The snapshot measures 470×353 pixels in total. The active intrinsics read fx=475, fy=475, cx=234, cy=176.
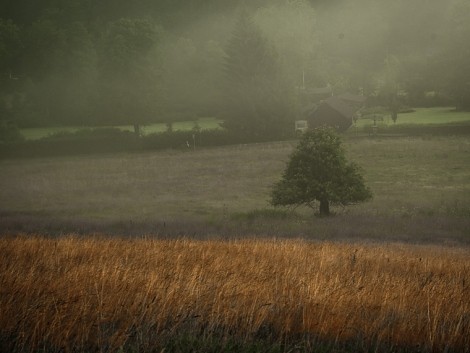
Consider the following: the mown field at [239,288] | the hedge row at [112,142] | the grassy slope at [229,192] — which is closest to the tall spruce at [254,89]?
the hedge row at [112,142]

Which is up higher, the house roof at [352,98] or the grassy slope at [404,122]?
the house roof at [352,98]

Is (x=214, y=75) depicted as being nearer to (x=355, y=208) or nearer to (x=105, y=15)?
(x=355, y=208)

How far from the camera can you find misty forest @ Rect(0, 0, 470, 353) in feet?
16.9

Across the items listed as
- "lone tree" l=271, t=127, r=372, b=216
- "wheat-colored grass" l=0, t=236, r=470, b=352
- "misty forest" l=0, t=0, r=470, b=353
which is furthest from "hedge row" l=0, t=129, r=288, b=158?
"wheat-colored grass" l=0, t=236, r=470, b=352

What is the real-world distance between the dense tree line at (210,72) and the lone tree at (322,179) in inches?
1414

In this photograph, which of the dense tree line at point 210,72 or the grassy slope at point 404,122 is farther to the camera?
the dense tree line at point 210,72

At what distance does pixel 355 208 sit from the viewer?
2561cm

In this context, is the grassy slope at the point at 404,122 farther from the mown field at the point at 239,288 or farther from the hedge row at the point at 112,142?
the mown field at the point at 239,288

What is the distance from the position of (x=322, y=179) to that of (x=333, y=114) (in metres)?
40.7

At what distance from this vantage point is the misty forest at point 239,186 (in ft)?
16.9

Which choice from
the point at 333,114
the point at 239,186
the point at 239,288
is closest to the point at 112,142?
the point at 239,186

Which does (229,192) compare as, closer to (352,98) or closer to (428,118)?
(428,118)

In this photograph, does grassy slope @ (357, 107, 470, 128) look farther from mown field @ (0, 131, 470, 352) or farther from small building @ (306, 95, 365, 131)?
mown field @ (0, 131, 470, 352)

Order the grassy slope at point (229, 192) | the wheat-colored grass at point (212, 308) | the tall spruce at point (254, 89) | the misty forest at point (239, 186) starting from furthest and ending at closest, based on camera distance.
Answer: the tall spruce at point (254, 89) < the grassy slope at point (229, 192) < the misty forest at point (239, 186) < the wheat-colored grass at point (212, 308)
